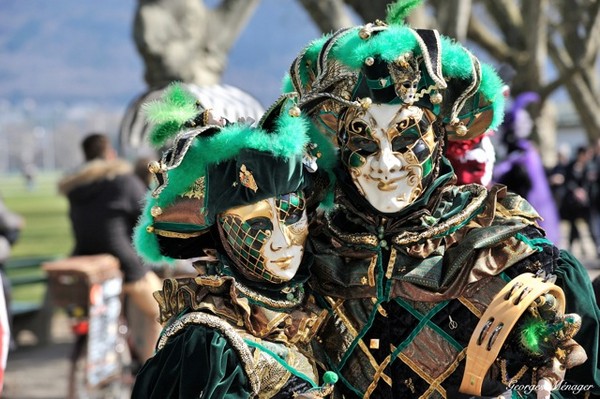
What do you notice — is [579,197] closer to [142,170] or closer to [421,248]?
[142,170]

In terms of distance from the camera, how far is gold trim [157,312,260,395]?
246 centimetres

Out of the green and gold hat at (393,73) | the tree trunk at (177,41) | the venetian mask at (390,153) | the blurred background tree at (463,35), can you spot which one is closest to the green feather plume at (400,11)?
the green and gold hat at (393,73)

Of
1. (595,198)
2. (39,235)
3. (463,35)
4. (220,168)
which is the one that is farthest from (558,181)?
(39,235)

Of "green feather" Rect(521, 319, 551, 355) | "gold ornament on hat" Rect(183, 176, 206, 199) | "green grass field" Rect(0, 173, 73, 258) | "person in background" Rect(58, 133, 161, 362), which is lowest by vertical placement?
"green grass field" Rect(0, 173, 73, 258)

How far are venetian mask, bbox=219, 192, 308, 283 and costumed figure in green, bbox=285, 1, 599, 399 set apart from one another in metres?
0.20

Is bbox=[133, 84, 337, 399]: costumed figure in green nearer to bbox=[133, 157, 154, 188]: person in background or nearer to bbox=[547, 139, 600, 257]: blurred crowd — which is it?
bbox=[133, 157, 154, 188]: person in background

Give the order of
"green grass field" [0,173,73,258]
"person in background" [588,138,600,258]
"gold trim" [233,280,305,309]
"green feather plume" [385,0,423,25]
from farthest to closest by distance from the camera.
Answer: "green grass field" [0,173,73,258], "person in background" [588,138,600,258], "green feather plume" [385,0,423,25], "gold trim" [233,280,305,309]

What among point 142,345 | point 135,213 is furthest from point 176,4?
point 142,345

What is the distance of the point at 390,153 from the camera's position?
2660mm

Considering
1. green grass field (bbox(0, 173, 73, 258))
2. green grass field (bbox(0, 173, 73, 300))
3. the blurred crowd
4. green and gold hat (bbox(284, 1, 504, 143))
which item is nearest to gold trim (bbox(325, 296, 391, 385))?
green and gold hat (bbox(284, 1, 504, 143))

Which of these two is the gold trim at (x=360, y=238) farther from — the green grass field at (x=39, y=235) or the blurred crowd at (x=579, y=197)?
the blurred crowd at (x=579, y=197)

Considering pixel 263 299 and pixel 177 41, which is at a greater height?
pixel 177 41

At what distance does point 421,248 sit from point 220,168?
61 centimetres

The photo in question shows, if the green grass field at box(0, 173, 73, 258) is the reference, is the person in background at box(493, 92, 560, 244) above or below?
above
